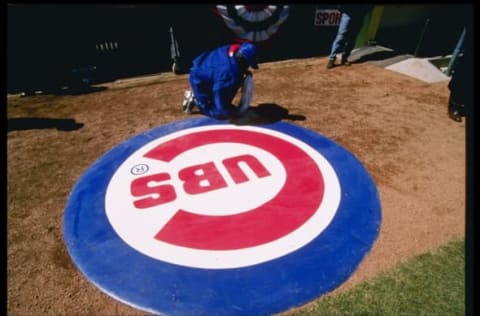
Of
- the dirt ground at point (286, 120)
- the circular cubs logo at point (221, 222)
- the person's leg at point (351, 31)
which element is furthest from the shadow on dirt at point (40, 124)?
the person's leg at point (351, 31)

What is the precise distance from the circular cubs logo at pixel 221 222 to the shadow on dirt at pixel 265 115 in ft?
2.27

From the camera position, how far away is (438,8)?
992cm

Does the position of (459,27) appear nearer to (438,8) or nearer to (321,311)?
(438,8)

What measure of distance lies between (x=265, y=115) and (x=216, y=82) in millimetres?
1278

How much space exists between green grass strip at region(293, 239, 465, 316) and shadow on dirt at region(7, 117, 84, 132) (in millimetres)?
5499

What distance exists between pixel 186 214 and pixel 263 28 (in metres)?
7.54

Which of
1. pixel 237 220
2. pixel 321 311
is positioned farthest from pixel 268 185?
pixel 321 311

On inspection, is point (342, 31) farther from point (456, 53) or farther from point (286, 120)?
point (286, 120)

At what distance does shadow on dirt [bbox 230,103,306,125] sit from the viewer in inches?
225

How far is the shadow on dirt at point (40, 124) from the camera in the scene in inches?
229

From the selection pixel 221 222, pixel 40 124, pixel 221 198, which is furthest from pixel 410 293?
pixel 40 124

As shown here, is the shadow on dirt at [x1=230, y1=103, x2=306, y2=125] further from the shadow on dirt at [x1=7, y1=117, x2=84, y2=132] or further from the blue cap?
the shadow on dirt at [x1=7, y1=117, x2=84, y2=132]

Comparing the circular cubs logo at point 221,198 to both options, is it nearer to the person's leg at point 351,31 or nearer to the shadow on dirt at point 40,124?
the shadow on dirt at point 40,124

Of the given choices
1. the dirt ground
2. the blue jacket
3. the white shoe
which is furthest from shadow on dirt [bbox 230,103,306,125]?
the white shoe
